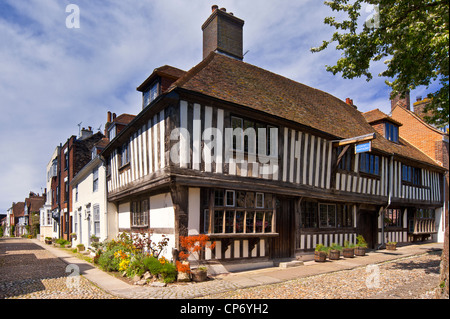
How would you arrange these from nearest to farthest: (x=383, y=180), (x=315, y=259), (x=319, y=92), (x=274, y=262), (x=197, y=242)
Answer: (x=197, y=242) < (x=274, y=262) < (x=315, y=259) < (x=383, y=180) < (x=319, y=92)

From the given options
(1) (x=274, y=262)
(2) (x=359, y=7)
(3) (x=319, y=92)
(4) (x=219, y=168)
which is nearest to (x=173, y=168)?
(4) (x=219, y=168)

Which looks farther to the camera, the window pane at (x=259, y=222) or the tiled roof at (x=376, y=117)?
the tiled roof at (x=376, y=117)

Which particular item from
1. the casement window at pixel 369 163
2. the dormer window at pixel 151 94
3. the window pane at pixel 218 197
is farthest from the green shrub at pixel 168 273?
the casement window at pixel 369 163

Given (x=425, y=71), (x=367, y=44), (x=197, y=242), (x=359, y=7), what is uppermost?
(x=359, y=7)

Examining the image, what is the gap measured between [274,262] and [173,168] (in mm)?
4992

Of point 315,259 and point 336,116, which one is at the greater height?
point 336,116

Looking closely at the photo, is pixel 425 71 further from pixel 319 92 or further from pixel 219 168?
pixel 319 92

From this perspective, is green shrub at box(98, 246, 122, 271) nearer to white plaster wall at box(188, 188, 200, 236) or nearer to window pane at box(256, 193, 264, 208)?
white plaster wall at box(188, 188, 200, 236)

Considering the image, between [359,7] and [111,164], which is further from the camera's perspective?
[111,164]

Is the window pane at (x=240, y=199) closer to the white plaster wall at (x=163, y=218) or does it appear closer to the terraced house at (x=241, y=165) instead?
the terraced house at (x=241, y=165)

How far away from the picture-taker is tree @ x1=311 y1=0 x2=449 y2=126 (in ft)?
24.6

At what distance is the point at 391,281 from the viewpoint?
7.66 metres

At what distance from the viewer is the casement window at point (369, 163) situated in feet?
45.7

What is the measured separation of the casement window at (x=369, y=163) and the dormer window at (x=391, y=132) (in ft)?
10.2
